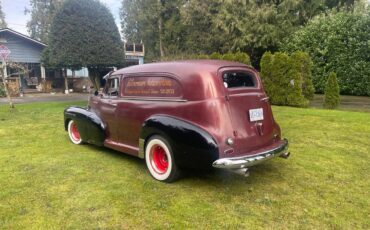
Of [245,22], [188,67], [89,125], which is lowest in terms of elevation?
[89,125]

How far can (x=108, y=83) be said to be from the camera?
6.04 metres

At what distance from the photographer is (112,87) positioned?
231 inches

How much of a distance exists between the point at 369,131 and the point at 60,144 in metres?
6.80

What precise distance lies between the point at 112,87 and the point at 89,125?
886 millimetres

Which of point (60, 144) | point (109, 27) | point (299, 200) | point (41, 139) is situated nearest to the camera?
point (299, 200)

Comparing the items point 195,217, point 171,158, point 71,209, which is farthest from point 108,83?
point 195,217

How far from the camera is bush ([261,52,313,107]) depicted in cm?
1191

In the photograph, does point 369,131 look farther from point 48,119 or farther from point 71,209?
point 48,119

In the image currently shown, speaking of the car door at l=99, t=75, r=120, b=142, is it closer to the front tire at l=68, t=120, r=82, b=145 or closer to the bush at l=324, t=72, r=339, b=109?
the front tire at l=68, t=120, r=82, b=145

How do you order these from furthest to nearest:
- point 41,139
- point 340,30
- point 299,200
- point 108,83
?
point 340,30 → point 41,139 → point 108,83 → point 299,200

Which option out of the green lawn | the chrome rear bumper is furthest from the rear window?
the green lawn

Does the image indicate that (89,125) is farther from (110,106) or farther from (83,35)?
(83,35)

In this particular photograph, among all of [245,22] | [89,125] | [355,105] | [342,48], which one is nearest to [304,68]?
[355,105]

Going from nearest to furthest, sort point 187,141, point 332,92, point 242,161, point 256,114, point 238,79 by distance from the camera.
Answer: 1. point 242,161
2. point 187,141
3. point 256,114
4. point 238,79
5. point 332,92
